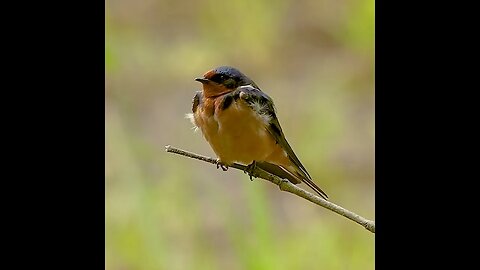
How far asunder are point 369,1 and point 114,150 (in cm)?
127

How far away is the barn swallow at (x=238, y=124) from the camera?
3.99 feet

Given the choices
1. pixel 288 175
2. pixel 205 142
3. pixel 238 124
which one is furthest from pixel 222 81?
pixel 205 142

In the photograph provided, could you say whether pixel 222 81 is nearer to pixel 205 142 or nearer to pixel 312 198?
pixel 312 198

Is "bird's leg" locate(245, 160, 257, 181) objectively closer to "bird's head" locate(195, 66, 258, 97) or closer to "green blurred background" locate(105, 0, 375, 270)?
"bird's head" locate(195, 66, 258, 97)

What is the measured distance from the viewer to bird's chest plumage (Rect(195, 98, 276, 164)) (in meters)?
1.22

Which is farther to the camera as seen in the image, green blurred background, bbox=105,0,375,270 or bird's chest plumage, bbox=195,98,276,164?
green blurred background, bbox=105,0,375,270

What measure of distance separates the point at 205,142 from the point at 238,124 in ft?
4.81

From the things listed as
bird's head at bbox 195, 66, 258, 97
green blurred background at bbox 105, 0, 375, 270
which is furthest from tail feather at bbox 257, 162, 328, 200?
green blurred background at bbox 105, 0, 375, 270

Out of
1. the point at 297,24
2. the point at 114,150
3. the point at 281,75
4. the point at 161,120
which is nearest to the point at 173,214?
the point at 114,150

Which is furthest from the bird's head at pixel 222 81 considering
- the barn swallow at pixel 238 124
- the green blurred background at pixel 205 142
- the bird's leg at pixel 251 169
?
the green blurred background at pixel 205 142

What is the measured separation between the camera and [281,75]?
3453 millimetres

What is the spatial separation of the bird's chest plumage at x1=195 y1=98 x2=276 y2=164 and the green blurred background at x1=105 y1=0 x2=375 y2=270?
2.05ft

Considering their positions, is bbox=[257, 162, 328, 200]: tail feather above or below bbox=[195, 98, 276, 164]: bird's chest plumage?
below
